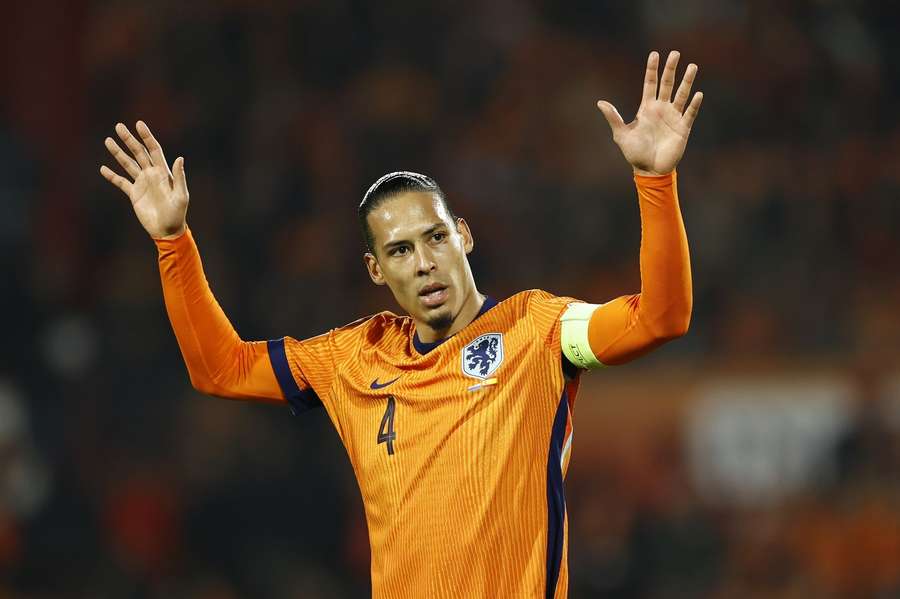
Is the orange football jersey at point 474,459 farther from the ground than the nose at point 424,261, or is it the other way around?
the nose at point 424,261

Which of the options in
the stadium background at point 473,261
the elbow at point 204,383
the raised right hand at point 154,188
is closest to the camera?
the raised right hand at point 154,188

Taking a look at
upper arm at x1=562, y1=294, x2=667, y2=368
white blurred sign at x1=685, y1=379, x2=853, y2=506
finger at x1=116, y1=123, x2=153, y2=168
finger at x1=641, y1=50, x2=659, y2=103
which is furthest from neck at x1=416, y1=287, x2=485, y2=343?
white blurred sign at x1=685, y1=379, x2=853, y2=506

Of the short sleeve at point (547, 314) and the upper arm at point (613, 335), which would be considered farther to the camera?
the short sleeve at point (547, 314)

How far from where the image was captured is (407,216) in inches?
130

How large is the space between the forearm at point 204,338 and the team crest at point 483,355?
2.01 ft

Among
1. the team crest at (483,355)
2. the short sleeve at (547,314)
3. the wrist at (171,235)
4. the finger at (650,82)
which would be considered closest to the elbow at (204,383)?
the wrist at (171,235)

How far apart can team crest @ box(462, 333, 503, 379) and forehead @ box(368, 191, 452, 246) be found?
1.02 feet

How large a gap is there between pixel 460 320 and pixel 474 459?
40 centimetres

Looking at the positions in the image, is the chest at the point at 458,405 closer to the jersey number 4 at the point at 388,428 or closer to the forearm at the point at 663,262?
the jersey number 4 at the point at 388,428

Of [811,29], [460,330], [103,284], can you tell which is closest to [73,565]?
[103,284]

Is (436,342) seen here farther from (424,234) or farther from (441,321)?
(424,234)

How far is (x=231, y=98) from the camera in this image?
10.4 metres

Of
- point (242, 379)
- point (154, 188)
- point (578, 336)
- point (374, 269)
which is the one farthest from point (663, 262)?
point (154, 188)

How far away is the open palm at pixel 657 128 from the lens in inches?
113
